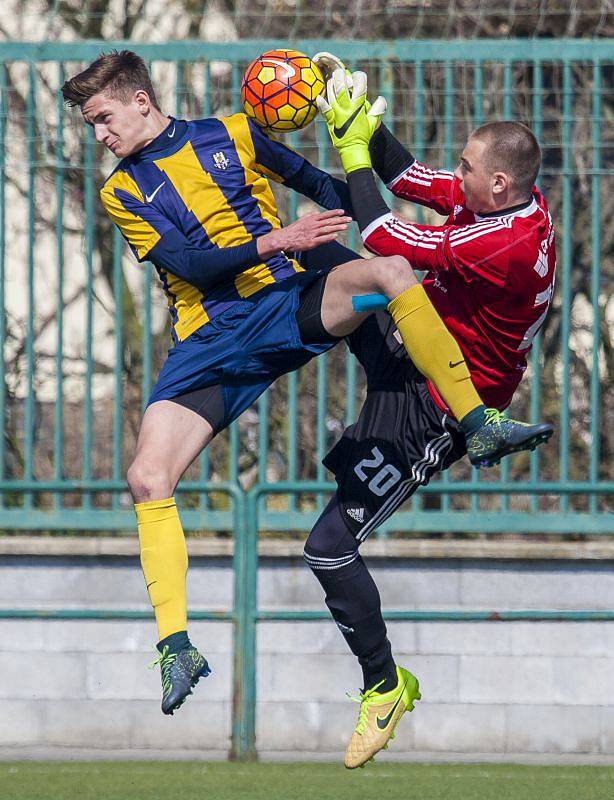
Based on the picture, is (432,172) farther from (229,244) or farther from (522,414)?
(522,414)

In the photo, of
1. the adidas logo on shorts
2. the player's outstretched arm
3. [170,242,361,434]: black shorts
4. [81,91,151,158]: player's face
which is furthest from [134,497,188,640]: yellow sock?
[81,91,151,158]: player's face

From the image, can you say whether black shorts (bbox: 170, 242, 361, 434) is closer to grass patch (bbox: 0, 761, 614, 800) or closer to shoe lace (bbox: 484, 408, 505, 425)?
shoe lace (bbox: 484, 408, 505, 425)

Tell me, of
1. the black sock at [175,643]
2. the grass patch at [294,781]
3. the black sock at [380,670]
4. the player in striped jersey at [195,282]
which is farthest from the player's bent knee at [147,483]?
the grass patch at [294,781]

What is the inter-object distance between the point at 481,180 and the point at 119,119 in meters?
1.34

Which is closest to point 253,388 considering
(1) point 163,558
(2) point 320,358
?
(1) point 163,558

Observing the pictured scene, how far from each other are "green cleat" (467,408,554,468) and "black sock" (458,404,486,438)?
2 cm

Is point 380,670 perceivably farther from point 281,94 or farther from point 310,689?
point 310,689

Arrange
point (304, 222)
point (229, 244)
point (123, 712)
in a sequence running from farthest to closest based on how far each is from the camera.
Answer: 1. point (123, 712)
2. point (229, 244)
3. point (304, 222)

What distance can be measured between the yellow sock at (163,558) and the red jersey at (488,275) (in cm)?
109

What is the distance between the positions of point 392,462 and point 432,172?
1130 millimetres

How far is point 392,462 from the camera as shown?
6.05m

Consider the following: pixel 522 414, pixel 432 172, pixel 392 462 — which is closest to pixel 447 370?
pixel 392 462

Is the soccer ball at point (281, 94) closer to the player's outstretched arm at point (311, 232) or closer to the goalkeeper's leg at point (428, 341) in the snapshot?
the player's outstretched arm at point (311, 232)

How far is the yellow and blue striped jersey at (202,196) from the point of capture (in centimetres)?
600
